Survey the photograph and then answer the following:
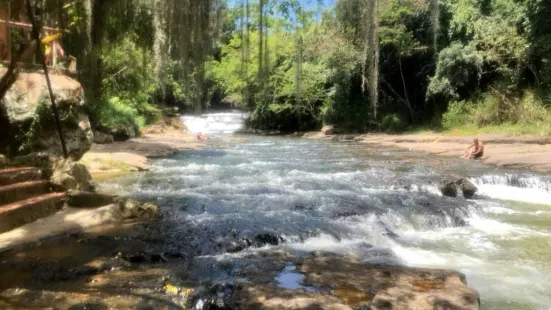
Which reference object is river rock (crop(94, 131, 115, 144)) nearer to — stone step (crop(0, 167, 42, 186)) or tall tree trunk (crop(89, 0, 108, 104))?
tall tree trunk (crop(89, 0, 108, 104))

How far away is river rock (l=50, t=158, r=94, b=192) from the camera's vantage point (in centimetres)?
862

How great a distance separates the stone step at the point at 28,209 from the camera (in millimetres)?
6745

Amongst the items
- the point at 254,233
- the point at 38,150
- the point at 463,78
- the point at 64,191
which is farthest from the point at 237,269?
the point at 463,78

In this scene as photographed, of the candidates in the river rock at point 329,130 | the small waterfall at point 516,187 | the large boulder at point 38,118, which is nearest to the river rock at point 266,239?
the large boulder at point 38,118

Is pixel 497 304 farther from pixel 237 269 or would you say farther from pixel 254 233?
pixel 254 233

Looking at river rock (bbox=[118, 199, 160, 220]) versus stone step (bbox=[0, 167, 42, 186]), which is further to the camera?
river rock (bbox=[118, 199, 160, 220])

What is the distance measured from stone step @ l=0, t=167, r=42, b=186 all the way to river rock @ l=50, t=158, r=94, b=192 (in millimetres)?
329

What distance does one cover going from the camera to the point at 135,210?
8125 mm

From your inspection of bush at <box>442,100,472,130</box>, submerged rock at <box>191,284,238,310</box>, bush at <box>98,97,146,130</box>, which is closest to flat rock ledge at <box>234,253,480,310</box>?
submerged rock at <box>191,284,238,310</box>

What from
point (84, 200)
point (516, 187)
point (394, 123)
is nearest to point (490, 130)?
point (394, 123)

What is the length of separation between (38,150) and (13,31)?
3045 millimetres

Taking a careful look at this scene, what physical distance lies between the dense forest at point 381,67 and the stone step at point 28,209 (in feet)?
10.7

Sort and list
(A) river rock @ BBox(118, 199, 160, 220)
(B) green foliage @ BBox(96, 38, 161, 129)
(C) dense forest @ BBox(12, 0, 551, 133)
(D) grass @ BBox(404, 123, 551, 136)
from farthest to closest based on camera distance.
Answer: (B) green foliage @ BBox(96, 38, 161, 129) → (D) grass @ BBox(404, 123, 551, 136) → (C) dense forest @ BBox(12, 0, 551, 133) → (A) river rock @ BBox(118, 199, 160, 220)

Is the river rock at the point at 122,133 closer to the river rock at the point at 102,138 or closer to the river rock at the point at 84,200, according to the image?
the river rock at the point at 102,138
